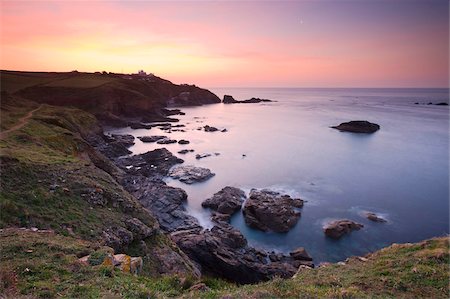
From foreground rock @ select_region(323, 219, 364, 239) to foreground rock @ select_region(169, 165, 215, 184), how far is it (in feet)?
64.5

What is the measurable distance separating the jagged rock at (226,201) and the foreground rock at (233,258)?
6423 mm

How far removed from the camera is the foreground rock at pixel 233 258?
22.8m

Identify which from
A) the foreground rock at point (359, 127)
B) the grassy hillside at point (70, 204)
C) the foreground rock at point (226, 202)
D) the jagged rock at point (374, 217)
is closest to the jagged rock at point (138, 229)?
the grassy hillside at point (70, 204)

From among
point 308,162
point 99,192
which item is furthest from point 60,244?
point 308,162

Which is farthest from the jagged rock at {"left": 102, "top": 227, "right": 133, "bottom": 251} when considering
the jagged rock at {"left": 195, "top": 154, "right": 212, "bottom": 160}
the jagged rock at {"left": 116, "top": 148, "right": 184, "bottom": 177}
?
the jagged rock at {"left": 195, "top": 154, "right": 212, "bottom": 160}

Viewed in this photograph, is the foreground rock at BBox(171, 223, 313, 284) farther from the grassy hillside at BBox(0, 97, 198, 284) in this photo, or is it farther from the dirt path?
the dirt path

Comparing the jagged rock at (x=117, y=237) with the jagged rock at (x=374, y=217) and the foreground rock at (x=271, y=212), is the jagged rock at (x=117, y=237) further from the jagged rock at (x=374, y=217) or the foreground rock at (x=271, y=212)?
the jagged rock at (x=374, y=217)

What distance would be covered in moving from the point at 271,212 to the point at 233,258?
989cm

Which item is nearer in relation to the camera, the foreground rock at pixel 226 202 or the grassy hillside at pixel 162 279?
→ the grassy hillside at pixel 162 279

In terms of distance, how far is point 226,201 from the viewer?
3566 cm

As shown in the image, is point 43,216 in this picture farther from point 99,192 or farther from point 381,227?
point 381,227

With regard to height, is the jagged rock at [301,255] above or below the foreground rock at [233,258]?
below

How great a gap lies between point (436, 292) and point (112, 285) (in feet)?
39.7

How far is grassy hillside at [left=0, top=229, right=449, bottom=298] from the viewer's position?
33.0 feet
